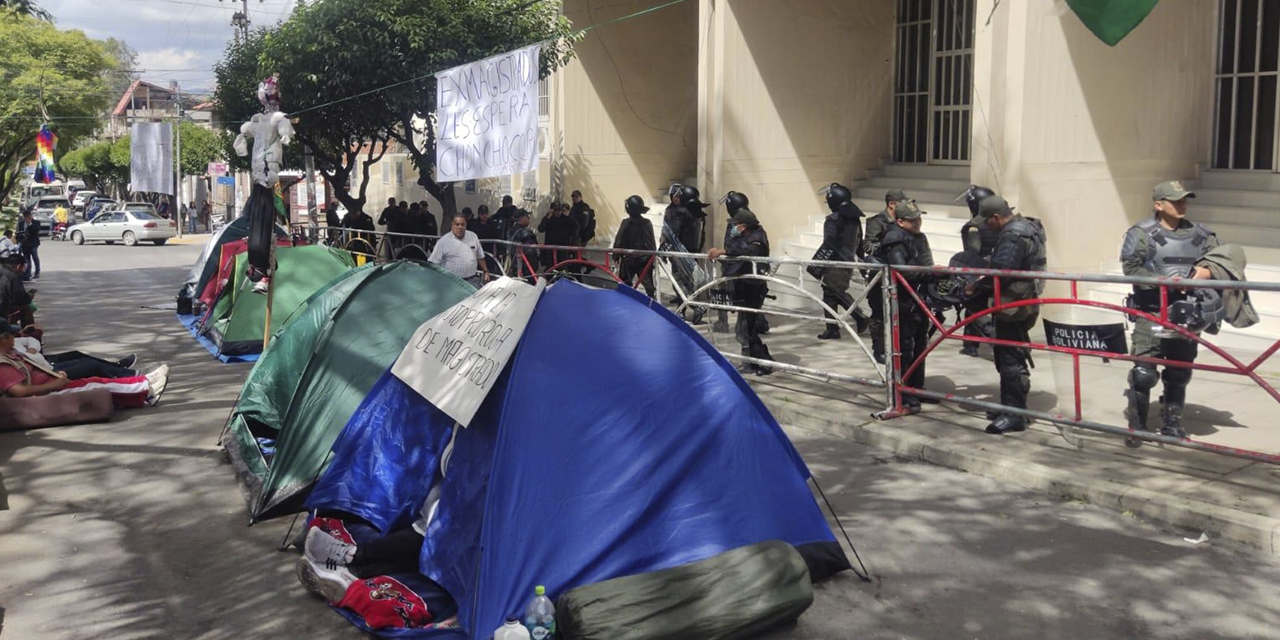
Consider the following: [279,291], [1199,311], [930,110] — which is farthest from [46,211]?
[1199,311]

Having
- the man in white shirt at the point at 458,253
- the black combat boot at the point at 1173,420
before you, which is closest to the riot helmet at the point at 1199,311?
the black combat boot at the point at 1173,420

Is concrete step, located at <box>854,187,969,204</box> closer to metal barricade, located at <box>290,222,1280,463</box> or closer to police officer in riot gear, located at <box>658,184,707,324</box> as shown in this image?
police officer in riot gear, located at <box>658,184,707,324</box>

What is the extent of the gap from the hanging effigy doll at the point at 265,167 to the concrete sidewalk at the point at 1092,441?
174 inches

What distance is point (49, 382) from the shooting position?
31.9 ft

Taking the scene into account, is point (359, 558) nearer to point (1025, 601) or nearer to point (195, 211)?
point (1025, 601)

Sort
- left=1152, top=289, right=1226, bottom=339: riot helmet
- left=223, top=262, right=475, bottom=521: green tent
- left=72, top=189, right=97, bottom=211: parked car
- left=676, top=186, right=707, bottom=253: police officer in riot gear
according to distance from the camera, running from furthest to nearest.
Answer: left=72, top=189, right=97, bottom=211: parked car
left=676, top=186, right=707, bottom=253: police officer in riot gear
left=223, top=262, right=475, bottom=521: green tent
left=1152, top=289, right=1226, bottom=339: riot helmet

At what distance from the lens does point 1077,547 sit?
5953mm

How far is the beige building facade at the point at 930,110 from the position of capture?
11.7 meters

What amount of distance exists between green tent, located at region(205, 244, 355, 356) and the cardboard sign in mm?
7887

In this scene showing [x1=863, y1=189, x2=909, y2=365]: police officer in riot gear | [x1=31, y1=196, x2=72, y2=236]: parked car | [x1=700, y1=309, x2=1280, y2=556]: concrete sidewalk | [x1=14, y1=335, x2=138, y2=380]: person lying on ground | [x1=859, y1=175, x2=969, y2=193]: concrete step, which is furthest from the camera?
[x1=31, y1=196, x2=72, y2=236]: parked car

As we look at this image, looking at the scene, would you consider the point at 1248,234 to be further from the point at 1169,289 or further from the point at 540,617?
the point at 540,617

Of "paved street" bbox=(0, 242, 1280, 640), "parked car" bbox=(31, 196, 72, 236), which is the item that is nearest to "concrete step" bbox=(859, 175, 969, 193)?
"paved street" bbox=(0, 242, 1280, 640)

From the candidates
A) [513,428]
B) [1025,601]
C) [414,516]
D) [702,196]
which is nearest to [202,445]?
[414,516]

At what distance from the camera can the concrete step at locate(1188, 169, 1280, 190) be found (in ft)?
39.4
